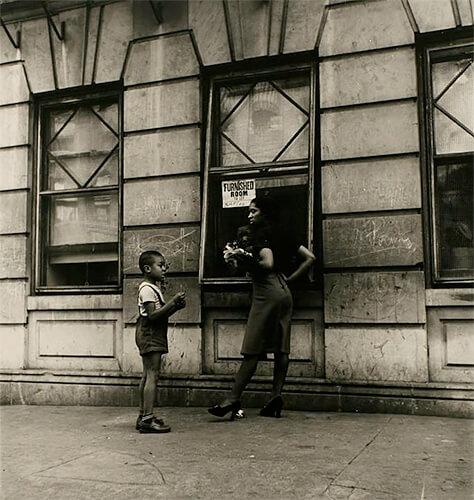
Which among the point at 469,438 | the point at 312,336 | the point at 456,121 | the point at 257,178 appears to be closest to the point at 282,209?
the point at 257,178

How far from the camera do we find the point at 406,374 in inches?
258

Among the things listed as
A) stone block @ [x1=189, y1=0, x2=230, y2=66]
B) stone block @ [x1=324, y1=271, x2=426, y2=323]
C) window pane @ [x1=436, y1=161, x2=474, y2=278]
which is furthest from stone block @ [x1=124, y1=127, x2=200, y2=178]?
window pane @ [x1=436, y1=161, x2=474, y2=278]

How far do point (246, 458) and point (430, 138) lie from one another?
4.02 metres

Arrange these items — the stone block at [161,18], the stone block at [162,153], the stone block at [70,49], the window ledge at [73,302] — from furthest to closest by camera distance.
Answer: the stone block at [70,49] → the window ledge at [73,302] → the stone block at [161,18] → the stone block at [162,153]

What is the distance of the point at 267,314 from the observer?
Answer: 6203 mm

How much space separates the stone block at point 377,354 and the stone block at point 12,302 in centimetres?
424

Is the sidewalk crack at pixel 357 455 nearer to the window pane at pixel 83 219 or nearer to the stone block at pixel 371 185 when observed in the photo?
the stone block at pixel 371 185

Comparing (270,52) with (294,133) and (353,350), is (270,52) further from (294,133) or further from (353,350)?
(353,350)

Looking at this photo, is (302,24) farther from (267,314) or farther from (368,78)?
(267,314)

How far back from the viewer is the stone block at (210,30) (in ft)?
25.1

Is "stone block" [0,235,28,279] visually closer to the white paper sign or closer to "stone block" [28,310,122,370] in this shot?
"stone block" [28,310,122,370]

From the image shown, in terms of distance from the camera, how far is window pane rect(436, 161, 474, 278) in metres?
6.67

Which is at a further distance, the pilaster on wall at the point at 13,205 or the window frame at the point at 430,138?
the pilaster on wall at the point at 13,205

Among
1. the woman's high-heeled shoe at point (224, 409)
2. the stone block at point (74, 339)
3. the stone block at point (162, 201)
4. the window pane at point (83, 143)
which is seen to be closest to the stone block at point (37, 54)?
the window pane at point (83, 143)
